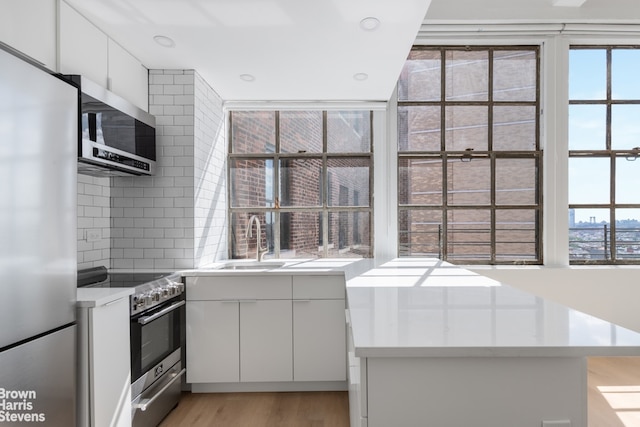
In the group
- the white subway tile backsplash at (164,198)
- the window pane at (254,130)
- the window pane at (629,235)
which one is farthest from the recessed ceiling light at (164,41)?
the window pane at (629,235)

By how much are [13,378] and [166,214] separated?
1646mm

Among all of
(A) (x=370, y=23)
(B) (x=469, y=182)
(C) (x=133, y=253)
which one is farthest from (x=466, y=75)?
(C) (x=133, y=253)

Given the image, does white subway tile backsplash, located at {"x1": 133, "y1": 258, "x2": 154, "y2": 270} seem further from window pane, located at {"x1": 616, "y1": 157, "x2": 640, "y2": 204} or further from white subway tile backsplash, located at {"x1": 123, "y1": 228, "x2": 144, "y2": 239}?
window pane, located at {"x1": 616, "y1": 157, "x2": 640, "y2": 204}

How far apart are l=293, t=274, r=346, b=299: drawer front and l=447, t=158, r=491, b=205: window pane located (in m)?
1.55

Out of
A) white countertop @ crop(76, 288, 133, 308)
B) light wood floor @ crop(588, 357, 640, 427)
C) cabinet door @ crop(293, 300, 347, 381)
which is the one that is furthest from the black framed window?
white countertop @ crop(76, 288, 133, 308)

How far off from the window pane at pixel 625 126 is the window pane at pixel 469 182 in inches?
51.0

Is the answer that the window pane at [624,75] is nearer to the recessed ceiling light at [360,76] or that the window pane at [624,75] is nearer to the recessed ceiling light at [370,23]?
the recessed ceiling light at [360,76]

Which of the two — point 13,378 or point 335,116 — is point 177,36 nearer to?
point 335,116

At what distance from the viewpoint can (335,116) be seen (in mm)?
3604

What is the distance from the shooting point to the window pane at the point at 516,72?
3.58m

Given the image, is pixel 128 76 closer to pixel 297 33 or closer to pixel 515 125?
pixel 297 33

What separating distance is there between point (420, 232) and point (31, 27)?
3.17m

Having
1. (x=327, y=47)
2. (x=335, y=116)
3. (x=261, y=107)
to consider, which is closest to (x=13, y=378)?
(x=327, y=47)

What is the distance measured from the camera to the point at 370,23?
213 cm
